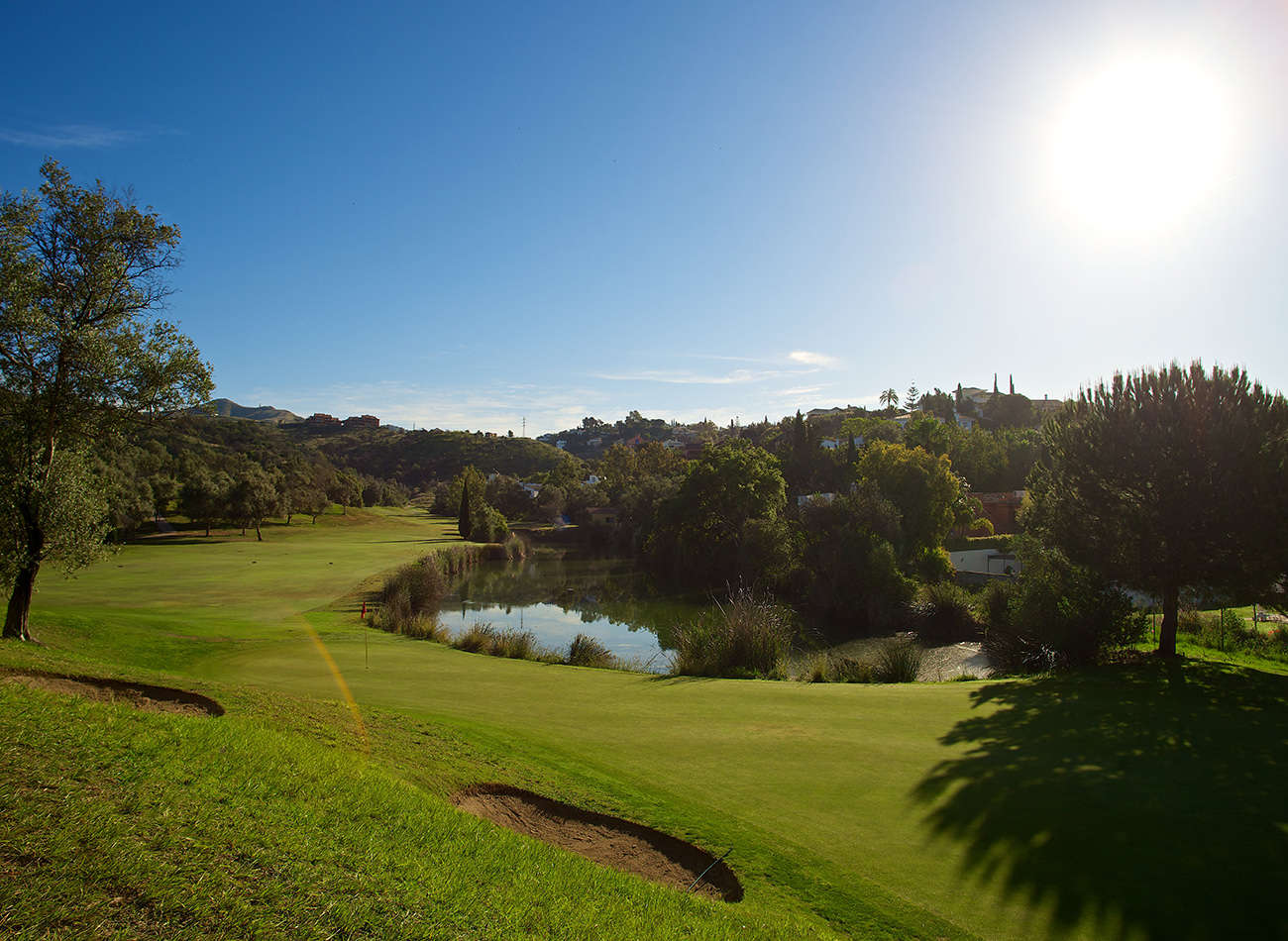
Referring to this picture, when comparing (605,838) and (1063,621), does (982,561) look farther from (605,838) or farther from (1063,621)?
(605,838)

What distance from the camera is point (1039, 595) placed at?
18344 millimetres

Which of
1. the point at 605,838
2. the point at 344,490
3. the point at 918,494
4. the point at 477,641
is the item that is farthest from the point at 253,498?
the point at 605,838

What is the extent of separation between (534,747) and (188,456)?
70.5 meters

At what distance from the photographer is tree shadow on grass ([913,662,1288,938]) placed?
17.4 ft

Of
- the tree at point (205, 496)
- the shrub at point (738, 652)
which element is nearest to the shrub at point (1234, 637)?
the shrub at point (738, 652)

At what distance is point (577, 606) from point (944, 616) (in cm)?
1915

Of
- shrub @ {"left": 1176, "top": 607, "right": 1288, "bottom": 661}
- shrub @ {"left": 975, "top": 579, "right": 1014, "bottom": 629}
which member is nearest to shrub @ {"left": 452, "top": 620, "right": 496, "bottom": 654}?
shrub @ {"left": 975, "top": 579, "right": 1014, "bottom": 629}

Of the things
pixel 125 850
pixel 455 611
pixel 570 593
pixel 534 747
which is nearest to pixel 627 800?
pixel 534 747

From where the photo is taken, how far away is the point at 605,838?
21.5 feet

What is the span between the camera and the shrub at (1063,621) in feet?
55.0

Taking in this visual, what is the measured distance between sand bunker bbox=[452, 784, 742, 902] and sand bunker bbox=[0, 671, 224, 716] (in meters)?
3.74

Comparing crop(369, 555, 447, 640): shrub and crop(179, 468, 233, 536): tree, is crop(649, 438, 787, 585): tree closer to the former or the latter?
crop(369, 555, 447, 640): shrub

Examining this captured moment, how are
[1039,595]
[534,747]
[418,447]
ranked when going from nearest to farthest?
1. [534,747]
2. [1039,595]
3. [418,447]

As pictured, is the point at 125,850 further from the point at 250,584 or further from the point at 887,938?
the point at 250,584
